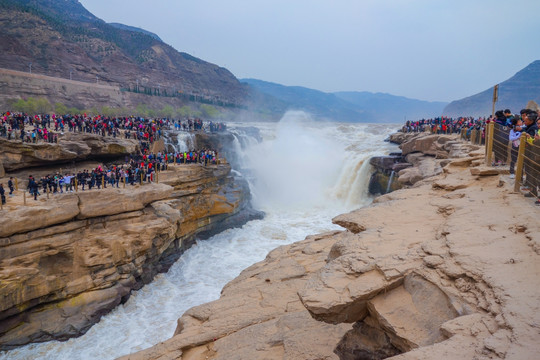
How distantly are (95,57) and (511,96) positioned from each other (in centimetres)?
10251

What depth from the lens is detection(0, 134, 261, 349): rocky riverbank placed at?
10.8 metres

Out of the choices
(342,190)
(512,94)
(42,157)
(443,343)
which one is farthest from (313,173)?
(512,94)

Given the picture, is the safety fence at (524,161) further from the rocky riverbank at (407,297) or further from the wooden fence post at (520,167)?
the rocky riverbank at (407,297)

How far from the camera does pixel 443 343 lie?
2.97m

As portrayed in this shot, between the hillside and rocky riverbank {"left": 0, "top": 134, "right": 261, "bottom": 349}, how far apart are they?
146 ft

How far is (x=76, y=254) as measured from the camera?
12.2 m

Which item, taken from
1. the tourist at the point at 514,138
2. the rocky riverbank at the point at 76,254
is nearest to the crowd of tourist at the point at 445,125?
the tourist at the point at 514,138

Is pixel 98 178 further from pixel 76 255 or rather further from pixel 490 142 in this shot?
pixel 490 142

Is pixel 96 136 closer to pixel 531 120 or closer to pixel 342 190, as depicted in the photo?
pixel 342 190

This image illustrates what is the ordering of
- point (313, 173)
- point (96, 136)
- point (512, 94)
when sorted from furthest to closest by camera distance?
point (512, 94), point (313, 173), point (96, 136)

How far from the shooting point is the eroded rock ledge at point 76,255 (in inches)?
424

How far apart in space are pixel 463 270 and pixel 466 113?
356ft

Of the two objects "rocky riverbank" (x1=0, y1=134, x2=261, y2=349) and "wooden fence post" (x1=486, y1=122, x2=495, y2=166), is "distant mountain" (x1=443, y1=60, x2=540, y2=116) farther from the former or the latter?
"rocky riverbank" (x1=0, y1=134, x2=261, y2=349)

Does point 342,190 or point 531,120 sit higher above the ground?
point 531,120
